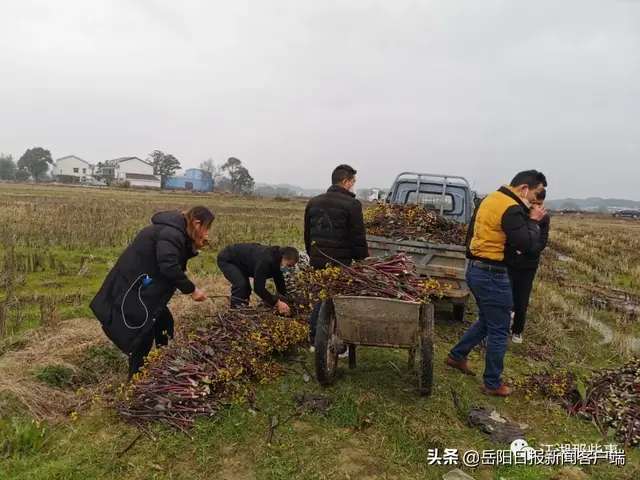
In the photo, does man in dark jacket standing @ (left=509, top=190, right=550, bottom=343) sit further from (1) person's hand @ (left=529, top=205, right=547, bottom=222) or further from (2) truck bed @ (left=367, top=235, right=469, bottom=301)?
(1) person's hand @ (left=529, top=205, right=547, bottom=222)

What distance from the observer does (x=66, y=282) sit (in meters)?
8.46

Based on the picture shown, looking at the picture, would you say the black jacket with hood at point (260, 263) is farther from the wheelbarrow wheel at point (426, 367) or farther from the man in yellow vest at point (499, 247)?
the man in yellow vest at point (499, 247)

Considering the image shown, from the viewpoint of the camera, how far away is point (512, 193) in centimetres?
425

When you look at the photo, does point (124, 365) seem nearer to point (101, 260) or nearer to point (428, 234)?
point (428, 234)

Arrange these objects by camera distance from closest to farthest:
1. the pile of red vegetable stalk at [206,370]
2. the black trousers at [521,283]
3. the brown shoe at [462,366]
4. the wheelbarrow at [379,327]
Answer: the pile of red vegetable stalk at [206,370]
the wheelbarrow at [379,327]
the brown shoe at [462,366]
the black trousers at [521,283]

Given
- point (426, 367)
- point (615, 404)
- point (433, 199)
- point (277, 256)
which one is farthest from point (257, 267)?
point (433, 199)

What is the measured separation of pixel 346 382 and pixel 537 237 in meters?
2.40

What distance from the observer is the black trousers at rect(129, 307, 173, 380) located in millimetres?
4246

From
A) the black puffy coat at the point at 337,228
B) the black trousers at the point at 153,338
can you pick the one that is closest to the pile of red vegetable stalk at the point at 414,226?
the black puffy coat at the point at 337,228

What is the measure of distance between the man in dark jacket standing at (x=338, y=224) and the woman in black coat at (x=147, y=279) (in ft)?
4.56

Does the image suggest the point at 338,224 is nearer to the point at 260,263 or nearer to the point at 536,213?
the point at 260,263

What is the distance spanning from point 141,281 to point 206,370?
101cm

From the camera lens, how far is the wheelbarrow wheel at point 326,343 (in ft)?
13.3

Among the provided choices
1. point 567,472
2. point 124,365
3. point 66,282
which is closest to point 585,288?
point 567,472
